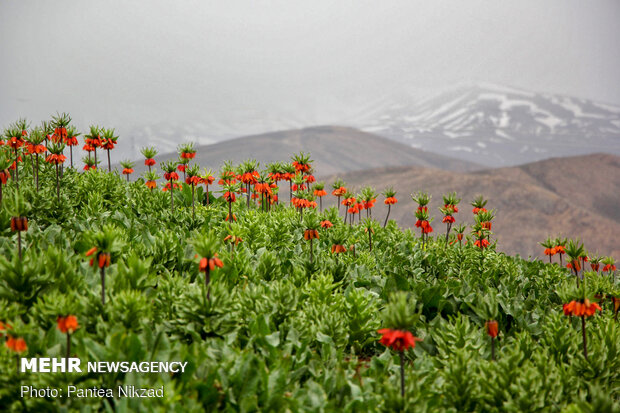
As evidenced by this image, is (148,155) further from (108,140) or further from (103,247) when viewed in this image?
(103,247)

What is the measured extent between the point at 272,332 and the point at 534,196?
33.3 metres

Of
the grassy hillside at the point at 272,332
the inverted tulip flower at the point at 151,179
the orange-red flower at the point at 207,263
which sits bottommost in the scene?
the grassy hillside at the point at 272,332

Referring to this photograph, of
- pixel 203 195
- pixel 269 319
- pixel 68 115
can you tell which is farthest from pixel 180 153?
pixel 269 319

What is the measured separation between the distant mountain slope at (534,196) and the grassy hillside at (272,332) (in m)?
18.1

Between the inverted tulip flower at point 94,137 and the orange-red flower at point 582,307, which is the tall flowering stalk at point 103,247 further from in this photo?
the inverted tulip flower at point 94,137

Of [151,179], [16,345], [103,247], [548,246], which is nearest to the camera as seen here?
[16,345]

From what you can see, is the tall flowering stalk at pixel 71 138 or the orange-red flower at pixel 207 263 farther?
the tall flowering stalk at pixel 71 138

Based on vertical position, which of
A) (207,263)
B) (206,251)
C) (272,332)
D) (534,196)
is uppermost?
(534,196)

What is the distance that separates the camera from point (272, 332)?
4.90 meters

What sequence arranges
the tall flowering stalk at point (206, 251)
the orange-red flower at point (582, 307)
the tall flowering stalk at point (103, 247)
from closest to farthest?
1. the tall flowering stalk at point (103, 247)
2. the tall flowering stalk at point (206, 251)
3. the orange-red flower at point (582, 307)

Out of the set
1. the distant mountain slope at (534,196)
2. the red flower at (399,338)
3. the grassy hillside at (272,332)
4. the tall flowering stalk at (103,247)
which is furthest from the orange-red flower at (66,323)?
the distant mountain slope at (534,196)

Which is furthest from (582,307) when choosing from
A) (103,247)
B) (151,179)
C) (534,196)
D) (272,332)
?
(534,196)

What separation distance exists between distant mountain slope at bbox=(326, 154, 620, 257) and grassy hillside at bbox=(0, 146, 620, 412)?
1813 cm

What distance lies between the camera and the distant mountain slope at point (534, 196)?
97.1 feet
